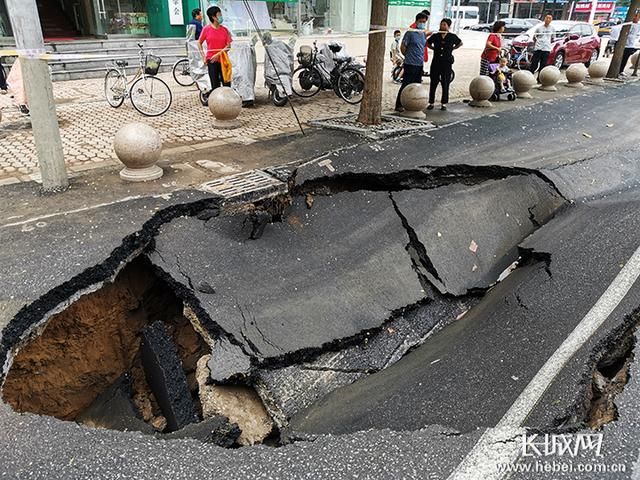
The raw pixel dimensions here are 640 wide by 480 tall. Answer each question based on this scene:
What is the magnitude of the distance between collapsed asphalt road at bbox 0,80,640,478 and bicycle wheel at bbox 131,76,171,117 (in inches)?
196

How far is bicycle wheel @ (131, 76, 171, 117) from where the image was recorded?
10.1 m

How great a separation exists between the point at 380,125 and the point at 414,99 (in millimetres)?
1295

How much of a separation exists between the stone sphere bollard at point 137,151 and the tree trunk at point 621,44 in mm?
16075

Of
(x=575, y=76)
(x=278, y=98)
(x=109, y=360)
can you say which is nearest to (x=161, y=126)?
(x=278, y=98)

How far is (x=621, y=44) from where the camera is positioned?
1633cm

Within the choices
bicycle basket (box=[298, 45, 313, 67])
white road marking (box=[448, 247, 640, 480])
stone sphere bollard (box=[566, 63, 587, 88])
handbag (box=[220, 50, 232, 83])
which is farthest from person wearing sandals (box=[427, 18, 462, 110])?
white road marking (box=[448, 247, 640, 480])

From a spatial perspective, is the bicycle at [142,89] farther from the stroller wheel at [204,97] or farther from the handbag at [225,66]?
the handbag at [225,66]

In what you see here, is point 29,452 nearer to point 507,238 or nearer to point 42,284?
point 42,284

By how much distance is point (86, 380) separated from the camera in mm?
4719

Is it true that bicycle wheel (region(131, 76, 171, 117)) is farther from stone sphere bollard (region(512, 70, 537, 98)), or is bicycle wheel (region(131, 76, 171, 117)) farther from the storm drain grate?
stone sphere bollard (region(512, 70, 537, 98))

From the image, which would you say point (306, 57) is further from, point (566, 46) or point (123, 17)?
point (566, 46)

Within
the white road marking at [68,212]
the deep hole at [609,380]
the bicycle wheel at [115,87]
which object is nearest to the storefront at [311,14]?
the bicycle wheel at [115,87]

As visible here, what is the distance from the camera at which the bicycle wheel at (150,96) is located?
33.3 ft

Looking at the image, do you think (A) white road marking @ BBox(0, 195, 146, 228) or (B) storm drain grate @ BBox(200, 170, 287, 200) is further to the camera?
(B) storm drain grate @ BBox(200, 170, 287, 200)
